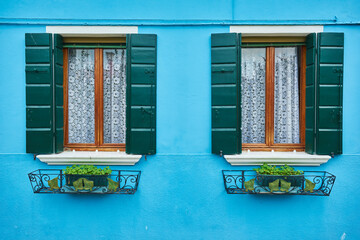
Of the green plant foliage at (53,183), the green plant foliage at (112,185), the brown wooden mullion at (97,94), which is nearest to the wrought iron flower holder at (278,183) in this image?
the green plant foliage at (112,185)

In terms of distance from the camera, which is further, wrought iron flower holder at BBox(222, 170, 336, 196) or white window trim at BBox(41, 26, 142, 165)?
white window trim at BBox(41, 26, 142, 165)

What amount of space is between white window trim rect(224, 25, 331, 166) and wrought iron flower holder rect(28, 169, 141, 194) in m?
1.33

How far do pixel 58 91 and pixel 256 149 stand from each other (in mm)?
2813

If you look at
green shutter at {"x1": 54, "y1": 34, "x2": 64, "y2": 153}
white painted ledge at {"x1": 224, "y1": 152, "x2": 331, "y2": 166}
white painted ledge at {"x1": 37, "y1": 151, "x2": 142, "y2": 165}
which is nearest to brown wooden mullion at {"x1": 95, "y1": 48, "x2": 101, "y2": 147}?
white painted ledge at {"x1": 37, "y1": 151, "x2": 142, "y2": 165}

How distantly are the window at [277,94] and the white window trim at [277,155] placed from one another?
0.10 m

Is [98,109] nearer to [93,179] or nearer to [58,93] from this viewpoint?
[58,93]

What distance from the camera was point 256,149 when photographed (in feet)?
12.8

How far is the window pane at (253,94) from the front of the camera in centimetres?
389

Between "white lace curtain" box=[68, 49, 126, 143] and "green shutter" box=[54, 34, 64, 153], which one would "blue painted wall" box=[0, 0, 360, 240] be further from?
"white lace curtain" box=[68, 49, 126, 143]

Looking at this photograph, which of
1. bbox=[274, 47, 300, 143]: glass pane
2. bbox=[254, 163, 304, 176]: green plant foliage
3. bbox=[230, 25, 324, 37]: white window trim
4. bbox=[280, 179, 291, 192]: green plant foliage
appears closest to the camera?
bbox=[280, 179, 291, 192]: green plant foliage

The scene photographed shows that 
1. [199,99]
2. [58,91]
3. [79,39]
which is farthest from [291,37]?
[58,91]

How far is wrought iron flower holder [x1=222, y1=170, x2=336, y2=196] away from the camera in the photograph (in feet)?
11.1

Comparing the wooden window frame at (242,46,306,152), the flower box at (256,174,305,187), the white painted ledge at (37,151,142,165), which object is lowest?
the flower box at (256,174,305,187)

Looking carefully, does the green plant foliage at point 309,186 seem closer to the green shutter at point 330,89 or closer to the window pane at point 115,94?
the green shutter at point 330,89
